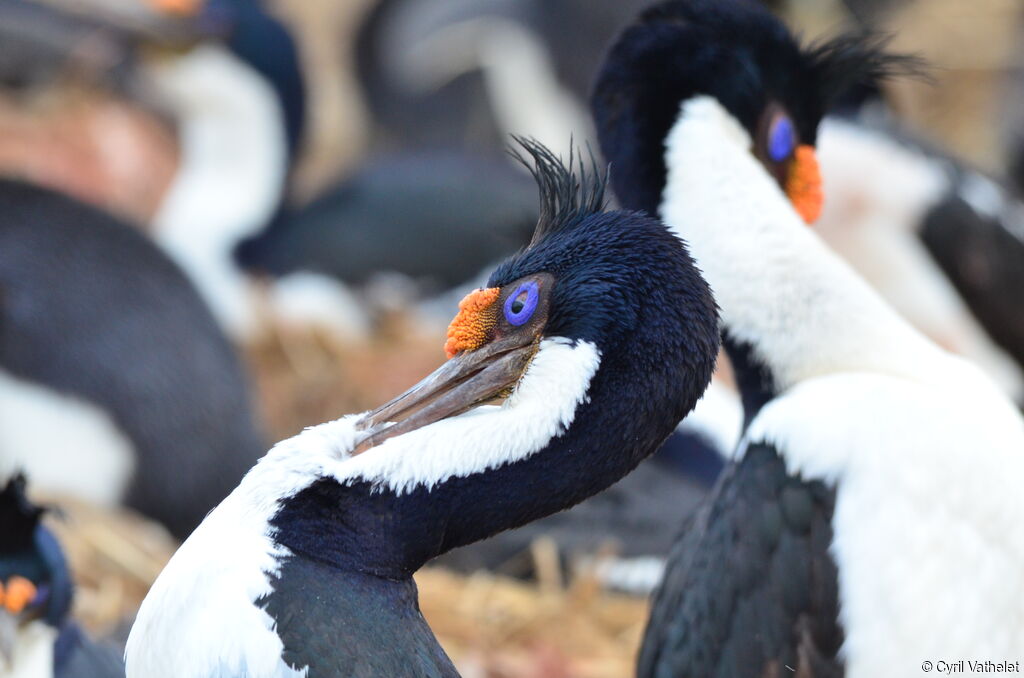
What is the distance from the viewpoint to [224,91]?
5.94 m

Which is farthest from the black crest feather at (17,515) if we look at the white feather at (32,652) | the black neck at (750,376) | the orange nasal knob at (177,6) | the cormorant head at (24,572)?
the orange nasal knob at (177,6)

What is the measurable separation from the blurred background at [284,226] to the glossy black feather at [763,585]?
27.8 inches

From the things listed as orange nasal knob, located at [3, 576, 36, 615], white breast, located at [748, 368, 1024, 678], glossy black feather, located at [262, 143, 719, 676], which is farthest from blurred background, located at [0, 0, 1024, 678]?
white breast, located at [748, 368, 1024, 678]

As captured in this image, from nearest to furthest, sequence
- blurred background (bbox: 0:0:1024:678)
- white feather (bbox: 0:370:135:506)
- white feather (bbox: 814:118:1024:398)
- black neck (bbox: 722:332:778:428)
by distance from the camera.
Answer: black neck (bbox: 722:332:778:428)
blurred background (bbox: 0:0:1024:678)
white feather (bbox: 0:370:135:506)
white feather (bbox: 814:118:1024:398)

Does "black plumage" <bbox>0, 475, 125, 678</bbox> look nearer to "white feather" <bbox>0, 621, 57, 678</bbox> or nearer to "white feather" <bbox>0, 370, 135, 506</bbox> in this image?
"white feather" <bbox>0, 621, 57, 678</bbox>

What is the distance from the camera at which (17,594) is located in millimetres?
2758

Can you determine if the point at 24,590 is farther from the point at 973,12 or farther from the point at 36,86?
the point at 973,12

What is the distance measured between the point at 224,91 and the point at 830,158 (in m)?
2.73

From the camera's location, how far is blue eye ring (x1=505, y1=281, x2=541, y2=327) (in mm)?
1979

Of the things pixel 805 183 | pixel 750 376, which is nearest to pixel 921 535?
pixel 750 376

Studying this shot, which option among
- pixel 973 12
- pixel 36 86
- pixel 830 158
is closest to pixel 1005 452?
pixel 830 158

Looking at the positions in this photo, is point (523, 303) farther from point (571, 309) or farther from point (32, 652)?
point (32, 652)

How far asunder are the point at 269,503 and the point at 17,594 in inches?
42.2

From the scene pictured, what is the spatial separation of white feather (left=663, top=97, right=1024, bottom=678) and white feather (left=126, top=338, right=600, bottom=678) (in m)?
0.53
